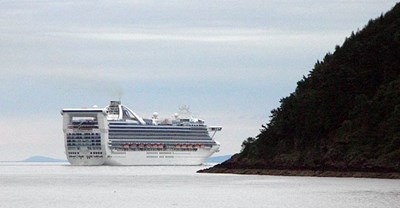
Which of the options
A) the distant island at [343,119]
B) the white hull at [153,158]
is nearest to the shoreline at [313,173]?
the distant island at [343,119]

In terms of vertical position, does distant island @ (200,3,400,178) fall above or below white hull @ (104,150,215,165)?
below

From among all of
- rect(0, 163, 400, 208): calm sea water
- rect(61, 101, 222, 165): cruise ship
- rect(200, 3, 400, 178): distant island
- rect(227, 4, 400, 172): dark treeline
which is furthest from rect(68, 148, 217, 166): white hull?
rect(0, 163, 400, 208): calm sea water

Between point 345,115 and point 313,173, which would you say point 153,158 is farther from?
point 313,173

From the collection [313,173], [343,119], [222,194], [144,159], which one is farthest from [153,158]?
[222,194]

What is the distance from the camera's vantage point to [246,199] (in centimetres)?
8025

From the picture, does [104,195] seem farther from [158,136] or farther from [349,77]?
[158,136]

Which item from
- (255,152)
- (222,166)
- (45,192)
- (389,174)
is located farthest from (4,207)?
→ (222,166)

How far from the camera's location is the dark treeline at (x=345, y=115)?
362 feet

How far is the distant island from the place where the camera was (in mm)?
109750

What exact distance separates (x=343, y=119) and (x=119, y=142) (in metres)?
77.3

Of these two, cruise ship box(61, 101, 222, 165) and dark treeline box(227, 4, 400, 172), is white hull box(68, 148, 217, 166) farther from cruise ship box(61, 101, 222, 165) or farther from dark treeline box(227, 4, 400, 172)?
dark treeline box(227, 4, 400, 172)

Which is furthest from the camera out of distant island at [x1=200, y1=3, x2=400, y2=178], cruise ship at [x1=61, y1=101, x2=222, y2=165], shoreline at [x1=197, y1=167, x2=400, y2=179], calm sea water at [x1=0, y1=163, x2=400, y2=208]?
cruise ship at [x1=61, y1=101, x2=222, y2=165]

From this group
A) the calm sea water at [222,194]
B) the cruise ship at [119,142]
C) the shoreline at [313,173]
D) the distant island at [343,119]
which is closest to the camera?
the calm sea water at [222,194]

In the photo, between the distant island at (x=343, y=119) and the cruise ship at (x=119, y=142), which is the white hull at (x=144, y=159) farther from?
the distant island at (x=343, y=119)
